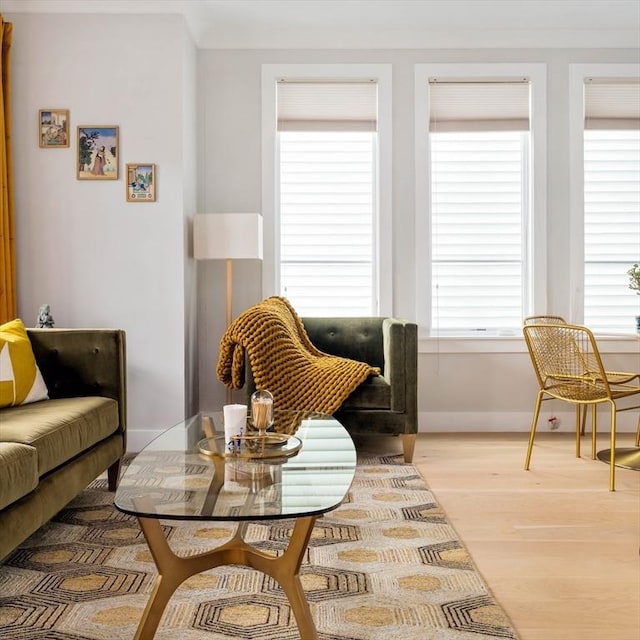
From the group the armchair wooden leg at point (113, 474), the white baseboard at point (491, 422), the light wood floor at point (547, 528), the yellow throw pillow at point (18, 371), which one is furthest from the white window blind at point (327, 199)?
the yellow throw pillow at point (18, 371)

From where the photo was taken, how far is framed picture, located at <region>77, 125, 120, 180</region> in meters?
3.86

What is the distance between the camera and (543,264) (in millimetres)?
4387

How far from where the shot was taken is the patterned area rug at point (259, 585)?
1732 millimetres

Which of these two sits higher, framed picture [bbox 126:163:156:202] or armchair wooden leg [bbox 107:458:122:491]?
framed picture [bbox 126:163:156:202]

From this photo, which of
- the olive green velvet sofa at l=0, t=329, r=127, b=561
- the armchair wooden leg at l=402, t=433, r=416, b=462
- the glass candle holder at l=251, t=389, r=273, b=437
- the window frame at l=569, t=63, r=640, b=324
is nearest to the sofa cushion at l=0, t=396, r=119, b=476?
the olive green velvet sofa at l=0, t=329, r=127, b=561

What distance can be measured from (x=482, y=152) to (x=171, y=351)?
8.04 feet

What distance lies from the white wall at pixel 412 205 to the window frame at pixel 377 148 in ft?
0.16

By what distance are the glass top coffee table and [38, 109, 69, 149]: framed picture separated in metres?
2.58

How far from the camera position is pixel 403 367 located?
3557 millimetres

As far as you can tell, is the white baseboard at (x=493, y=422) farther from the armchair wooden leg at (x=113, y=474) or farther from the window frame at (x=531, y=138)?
the armchair wooden leg at (x=113, y=474)

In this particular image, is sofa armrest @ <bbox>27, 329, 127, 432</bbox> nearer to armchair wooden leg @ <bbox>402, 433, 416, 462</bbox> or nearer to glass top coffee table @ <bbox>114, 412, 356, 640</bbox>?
glass top coffee table @ <bbox>114, 412, 356, 640</bbox>

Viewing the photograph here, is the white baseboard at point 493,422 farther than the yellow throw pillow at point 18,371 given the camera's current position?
Yes

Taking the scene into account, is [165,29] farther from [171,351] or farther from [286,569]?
[286,569]

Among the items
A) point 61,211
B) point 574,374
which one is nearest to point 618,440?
point 574,374
